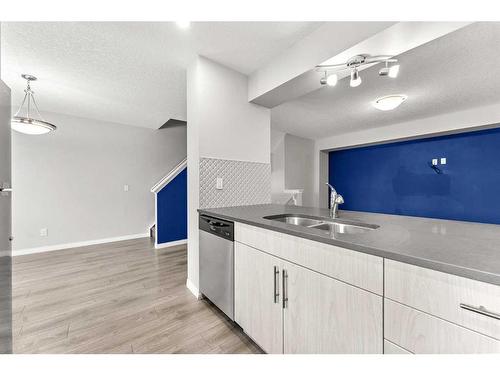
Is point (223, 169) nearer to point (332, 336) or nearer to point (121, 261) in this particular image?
point (332, 336)

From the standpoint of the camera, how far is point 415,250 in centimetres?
73

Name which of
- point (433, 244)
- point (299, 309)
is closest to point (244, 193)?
point (299, 309)

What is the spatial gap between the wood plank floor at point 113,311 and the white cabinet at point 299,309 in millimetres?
292

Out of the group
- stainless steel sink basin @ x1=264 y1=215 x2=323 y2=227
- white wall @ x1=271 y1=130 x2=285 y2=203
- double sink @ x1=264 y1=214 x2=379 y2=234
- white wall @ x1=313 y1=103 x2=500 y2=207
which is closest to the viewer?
double sink @ x1=264 y1=214 x2=379 y2=234

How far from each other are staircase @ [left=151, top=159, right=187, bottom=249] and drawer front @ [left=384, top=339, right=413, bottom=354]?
3535 millimetres

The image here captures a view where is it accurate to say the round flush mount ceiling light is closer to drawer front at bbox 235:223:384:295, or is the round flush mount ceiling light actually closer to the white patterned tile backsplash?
the white patterned tile backsplash

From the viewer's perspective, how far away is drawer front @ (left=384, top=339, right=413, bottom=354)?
2.36 feet

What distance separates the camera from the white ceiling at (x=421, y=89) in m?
1.59

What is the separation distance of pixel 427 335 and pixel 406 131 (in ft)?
14.5

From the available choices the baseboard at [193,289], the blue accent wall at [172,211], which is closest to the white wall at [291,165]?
the blue accent wall at [172,211]

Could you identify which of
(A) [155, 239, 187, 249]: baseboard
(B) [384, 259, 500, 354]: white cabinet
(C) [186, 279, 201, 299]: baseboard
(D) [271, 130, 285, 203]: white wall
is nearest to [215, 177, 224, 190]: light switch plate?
(C) [186, 279, 201, 299]: baseboard

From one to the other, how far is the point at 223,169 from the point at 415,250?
1753mm

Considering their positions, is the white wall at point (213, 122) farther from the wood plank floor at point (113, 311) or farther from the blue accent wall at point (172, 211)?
the blue accent wall at point (172, 211)
